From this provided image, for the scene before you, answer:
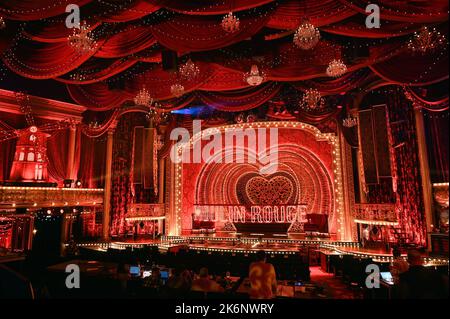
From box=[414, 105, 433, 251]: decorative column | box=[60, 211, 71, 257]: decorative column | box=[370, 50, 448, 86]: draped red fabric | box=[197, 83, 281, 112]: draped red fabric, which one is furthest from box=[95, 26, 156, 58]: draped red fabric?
box=[414, 105, 433, 251]: decorative column

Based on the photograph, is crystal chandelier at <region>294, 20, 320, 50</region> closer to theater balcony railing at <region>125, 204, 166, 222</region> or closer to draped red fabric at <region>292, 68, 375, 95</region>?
draped red fabric at <region>292, 68, 375, 95</region>

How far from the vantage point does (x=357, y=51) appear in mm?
7414

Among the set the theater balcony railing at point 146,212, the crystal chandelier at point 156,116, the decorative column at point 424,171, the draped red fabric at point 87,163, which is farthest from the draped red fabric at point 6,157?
the decorative column at point 424,171

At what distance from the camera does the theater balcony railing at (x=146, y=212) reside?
12.3 metres

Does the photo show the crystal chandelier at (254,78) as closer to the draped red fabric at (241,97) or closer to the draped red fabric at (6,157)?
the draped red fabric at (241,97)

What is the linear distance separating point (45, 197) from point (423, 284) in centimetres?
1030

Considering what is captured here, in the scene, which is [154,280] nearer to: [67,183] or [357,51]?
[357,51]

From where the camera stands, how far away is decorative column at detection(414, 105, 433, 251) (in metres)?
8.59

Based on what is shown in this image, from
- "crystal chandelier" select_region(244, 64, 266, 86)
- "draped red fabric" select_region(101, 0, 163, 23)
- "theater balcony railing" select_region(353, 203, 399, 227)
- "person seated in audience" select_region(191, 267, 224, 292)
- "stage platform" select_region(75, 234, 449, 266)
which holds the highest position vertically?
"draped red fabric" select_region(101, 0, 163, 23)

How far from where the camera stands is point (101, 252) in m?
8.52

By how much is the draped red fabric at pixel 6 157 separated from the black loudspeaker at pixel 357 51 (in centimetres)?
1083

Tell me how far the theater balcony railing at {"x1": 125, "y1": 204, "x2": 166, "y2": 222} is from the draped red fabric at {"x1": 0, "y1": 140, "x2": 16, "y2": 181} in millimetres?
4380
